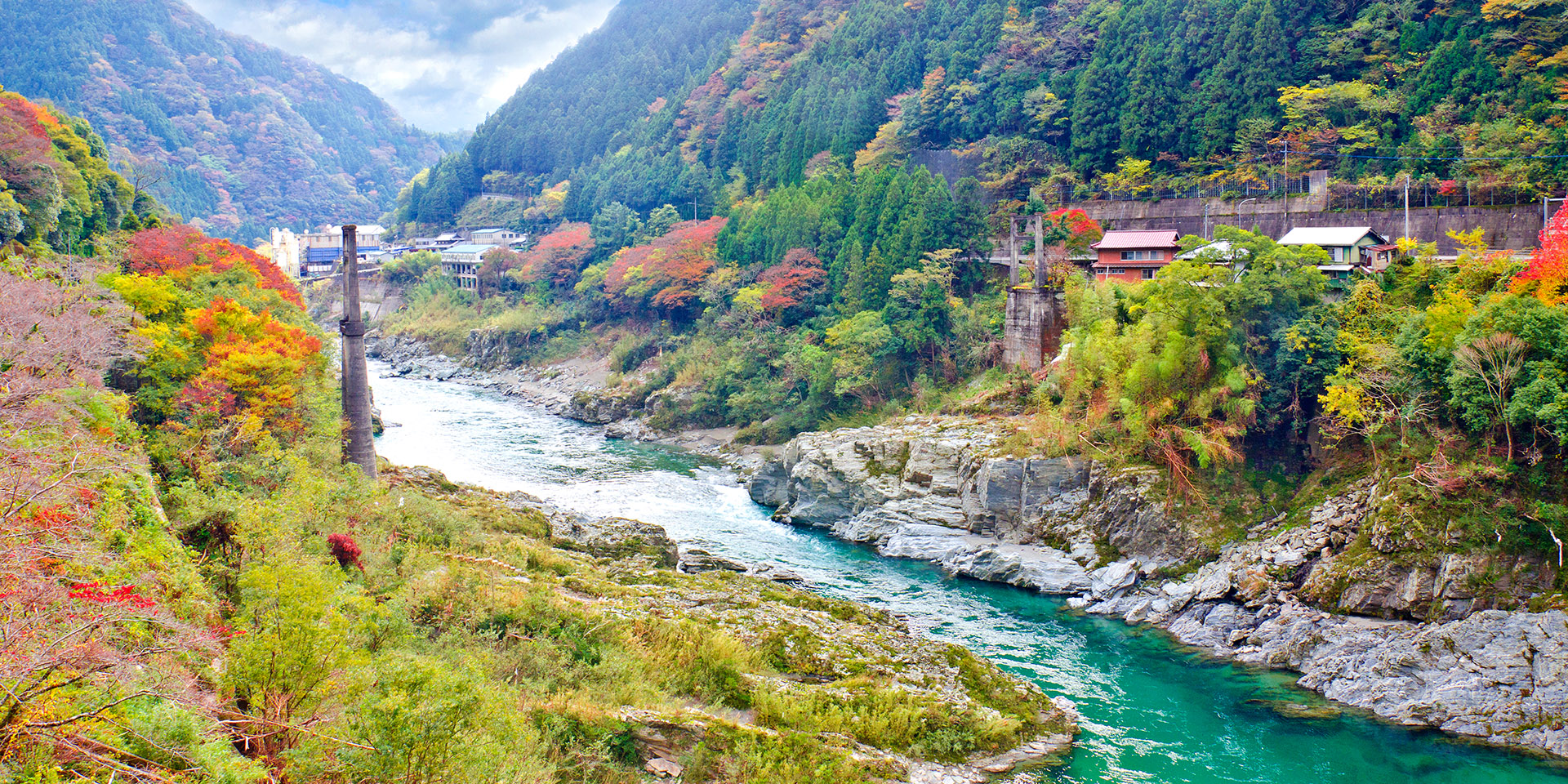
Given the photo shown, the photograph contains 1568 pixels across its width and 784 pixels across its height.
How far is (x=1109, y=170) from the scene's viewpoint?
111 feet

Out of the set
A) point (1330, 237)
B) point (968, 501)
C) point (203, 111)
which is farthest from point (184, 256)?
point (203, 111)

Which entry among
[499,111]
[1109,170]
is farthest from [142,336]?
[499,111]

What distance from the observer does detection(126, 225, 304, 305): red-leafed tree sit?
23.2 metres

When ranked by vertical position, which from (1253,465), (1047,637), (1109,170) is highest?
(1109,170)

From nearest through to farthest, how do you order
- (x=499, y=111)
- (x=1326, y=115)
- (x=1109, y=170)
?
(x=1326, y=115) < (x=1109, y=170) < (x=499, y=111)

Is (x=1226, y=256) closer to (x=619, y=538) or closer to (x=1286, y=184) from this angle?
(x=1286, y=184)

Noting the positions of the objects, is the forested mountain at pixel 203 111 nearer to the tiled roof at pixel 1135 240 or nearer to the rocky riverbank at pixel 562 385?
the rocky riverbank at pixel 562 385

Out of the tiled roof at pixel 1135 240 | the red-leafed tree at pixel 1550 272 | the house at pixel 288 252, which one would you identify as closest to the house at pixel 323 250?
the house at pixel 288 252

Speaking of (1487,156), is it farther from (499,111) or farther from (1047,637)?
(499,111)

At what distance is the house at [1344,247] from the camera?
69.5 ft

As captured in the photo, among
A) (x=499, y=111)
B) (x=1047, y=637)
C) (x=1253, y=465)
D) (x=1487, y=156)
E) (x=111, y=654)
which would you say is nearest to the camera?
(x=111, y=654)

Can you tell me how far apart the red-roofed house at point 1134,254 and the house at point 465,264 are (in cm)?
4339

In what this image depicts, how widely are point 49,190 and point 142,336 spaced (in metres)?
7.31

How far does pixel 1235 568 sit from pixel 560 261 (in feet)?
143
